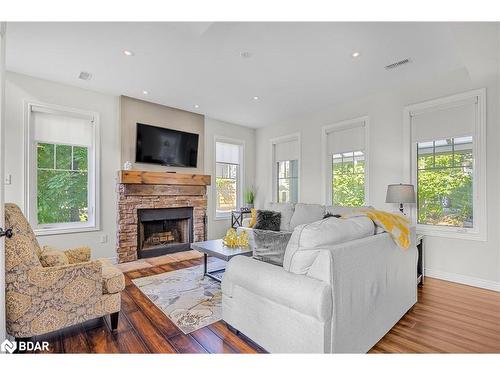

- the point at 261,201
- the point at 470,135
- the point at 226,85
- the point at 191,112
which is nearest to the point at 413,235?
the point at 470,135

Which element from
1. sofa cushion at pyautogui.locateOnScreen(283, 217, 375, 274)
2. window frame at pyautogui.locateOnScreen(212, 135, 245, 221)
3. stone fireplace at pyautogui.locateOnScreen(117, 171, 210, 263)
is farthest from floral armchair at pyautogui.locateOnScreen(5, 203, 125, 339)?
window frame at pyautogui.locateOnScreen(212, 135, 245, 221)

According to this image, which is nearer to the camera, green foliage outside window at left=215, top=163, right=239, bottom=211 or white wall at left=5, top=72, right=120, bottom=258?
white wall at left=5, top=72, right=120, bottom=258

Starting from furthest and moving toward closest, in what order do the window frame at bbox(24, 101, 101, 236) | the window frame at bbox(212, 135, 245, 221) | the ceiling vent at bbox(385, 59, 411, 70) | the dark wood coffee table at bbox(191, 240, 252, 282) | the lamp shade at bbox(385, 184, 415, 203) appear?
the window frame at bbox(212, 135, 245, 221)
the window frame at bbox(24, 101, 101, 236)
the lamp shade at bbox(385, 184, 415, 203)
the ceiling vent at bbox(385, 59, 411, 70)
the dark wood coffee table at bbox(191, 240, 252, 282)

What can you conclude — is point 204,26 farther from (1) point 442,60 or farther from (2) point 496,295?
(2) point 496,295

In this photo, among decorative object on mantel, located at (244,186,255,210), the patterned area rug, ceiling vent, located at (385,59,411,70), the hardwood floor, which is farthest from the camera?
decorative object on mantel, located at (244,186,255,210)

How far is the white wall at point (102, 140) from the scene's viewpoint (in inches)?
132

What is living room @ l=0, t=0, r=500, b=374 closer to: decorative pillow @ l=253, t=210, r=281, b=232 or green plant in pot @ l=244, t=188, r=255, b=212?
decorative pillow @ l=253, t=210, r=281, b=232

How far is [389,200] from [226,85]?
2.82 meters

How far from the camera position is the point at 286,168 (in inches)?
226

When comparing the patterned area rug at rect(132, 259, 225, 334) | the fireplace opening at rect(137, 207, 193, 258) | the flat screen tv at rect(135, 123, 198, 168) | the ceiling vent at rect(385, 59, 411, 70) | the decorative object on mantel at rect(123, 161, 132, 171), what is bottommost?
the patterned area rug at rect(132, 259, 225, 334)

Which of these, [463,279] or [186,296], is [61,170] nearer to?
[186,296]

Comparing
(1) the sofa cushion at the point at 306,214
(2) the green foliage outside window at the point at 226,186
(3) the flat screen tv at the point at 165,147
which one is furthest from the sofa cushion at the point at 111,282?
(2) the green foliage outside window at the point at 226,186

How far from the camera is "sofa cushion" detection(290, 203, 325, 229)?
13.6 feet

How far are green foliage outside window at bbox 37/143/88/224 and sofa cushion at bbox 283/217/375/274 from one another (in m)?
3.70
